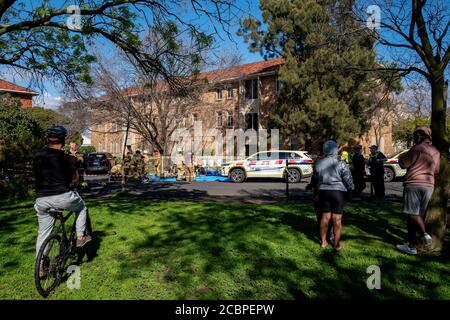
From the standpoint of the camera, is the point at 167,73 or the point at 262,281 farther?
the point at 167,73

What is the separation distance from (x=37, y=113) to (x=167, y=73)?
39.5 metres

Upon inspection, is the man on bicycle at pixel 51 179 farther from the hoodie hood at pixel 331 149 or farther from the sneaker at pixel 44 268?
the hoodie hood at pixel 331 149

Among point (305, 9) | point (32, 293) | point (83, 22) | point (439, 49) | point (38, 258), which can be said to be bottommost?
point (32, 293)

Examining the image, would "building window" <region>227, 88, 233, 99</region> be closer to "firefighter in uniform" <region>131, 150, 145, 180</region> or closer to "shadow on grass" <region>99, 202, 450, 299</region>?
"firefighter in uniform" <region>131, 150, 145, 180</region>

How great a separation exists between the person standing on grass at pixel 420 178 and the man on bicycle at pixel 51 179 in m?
4.40

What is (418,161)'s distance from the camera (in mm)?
4867

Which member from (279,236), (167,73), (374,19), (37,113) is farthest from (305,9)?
(37,113)

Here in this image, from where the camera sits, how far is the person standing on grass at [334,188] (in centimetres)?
502

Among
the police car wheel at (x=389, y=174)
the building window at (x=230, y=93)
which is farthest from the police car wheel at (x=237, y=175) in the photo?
the building window at (x=230, y=93)

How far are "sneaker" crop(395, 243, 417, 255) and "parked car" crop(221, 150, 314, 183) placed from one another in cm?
1165

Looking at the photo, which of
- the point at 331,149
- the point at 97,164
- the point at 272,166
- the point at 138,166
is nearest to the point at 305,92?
the point at 272,166

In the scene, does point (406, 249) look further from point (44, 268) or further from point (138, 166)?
point (138, 166)

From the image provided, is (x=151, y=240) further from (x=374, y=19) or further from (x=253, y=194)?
(x=253, y=194)

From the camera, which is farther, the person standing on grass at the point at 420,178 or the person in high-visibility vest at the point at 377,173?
the person in high-visibility vest at the point at 377,173
